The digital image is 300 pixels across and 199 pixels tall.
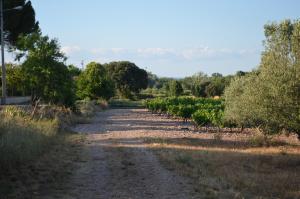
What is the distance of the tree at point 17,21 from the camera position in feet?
138

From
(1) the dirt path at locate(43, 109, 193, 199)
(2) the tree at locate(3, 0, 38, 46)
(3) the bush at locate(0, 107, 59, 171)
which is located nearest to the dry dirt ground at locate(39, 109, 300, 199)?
(1) the dirt path at locate(43, 109, 193, 199)

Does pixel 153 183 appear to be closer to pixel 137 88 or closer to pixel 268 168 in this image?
pixel 268 168

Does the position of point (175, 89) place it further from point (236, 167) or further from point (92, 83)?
point (236, 167)

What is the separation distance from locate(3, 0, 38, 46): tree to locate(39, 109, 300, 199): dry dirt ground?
76.7 ft

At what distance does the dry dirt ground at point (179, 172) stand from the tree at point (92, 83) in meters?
39.7

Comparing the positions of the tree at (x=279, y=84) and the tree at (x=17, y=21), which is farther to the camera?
the tree at (x=17, y=21)

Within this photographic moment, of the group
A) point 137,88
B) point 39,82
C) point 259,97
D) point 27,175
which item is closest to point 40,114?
point 39,82

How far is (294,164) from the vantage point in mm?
17641

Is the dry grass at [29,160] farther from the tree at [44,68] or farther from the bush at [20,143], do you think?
the tree at [44,68]

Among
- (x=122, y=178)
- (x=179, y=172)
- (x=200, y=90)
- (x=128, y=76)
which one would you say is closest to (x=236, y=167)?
(x=179, y=172)

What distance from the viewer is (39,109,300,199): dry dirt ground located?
1055cm

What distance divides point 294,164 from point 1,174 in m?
10.8

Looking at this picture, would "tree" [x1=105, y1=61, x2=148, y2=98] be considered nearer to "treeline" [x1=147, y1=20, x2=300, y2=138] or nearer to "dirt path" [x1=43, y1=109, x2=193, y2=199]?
"treeline" [x1=147, y1=20, x2=300, y2=138]

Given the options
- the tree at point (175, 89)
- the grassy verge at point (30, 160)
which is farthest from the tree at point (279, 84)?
the tree at point (175, 89)
